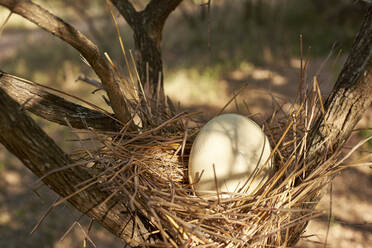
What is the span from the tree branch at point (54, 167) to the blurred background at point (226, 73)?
1045 millimetres

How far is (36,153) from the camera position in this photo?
632 millimetres

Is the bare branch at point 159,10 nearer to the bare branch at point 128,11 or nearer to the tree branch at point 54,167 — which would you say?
the bare branch at point 128,11

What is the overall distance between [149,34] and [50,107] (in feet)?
1.52

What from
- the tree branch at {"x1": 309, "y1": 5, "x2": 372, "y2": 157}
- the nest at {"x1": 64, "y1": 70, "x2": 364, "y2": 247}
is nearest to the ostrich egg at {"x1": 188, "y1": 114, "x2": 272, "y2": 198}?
the nest at {"x1": 64, "y1": 70, "x2": 364, "y2": 247}

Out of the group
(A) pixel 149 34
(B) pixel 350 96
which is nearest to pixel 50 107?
(A) pixel 149 34

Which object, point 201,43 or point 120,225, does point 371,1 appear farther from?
point 201,43

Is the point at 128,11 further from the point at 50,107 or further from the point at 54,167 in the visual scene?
the point at 54,167

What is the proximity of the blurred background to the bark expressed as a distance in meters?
0.55

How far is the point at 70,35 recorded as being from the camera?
0.72 metres

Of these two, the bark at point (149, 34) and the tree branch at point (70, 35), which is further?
the bark at point (149, 34)

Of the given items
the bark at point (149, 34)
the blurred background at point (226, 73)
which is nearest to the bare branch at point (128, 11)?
the bark at point (149, 34)

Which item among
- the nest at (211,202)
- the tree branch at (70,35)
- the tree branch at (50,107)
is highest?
the tree branch at (70,35)

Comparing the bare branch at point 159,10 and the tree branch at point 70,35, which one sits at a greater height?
the bare branch at point 159,10

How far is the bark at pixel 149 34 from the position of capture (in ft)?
3.86
